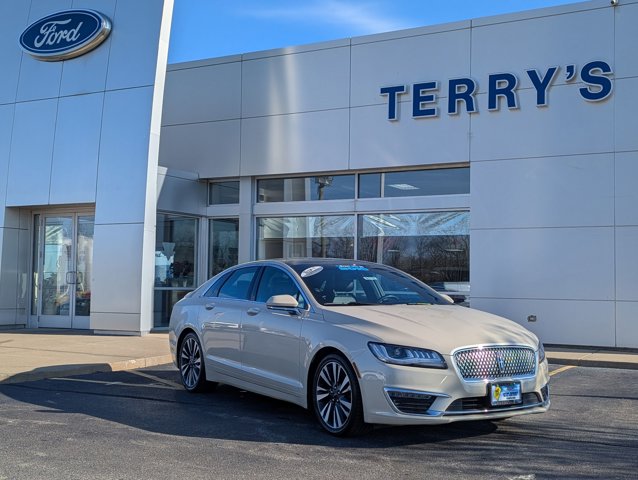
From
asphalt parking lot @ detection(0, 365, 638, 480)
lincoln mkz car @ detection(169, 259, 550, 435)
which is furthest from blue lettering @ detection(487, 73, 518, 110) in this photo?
lincoln mkz car @ detection(169, 259, 550, 435)

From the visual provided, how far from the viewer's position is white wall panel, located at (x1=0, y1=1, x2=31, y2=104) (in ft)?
56.8

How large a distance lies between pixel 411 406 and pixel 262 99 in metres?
12.5

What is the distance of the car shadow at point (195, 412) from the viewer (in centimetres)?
653

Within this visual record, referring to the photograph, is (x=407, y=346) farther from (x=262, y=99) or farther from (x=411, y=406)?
(x=262, y=99)

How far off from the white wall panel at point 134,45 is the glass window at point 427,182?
5.65 meters

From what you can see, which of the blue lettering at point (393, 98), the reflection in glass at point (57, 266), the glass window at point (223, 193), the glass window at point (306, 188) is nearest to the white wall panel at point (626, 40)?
the blue lettering at point (393, 98)

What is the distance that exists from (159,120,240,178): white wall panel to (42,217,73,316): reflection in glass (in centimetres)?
303

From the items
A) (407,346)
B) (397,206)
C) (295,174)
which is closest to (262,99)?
(295,174)

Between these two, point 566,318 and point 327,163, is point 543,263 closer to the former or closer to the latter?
point 566,318

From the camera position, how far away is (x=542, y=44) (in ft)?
47.6

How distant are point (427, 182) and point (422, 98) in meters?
1.79

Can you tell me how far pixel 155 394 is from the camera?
8883 mm

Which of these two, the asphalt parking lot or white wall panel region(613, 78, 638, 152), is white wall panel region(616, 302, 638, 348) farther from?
the asphalt parking lot

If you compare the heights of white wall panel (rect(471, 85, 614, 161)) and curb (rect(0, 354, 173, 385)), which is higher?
white wall panel (rect(471, 85, 614, 161))
